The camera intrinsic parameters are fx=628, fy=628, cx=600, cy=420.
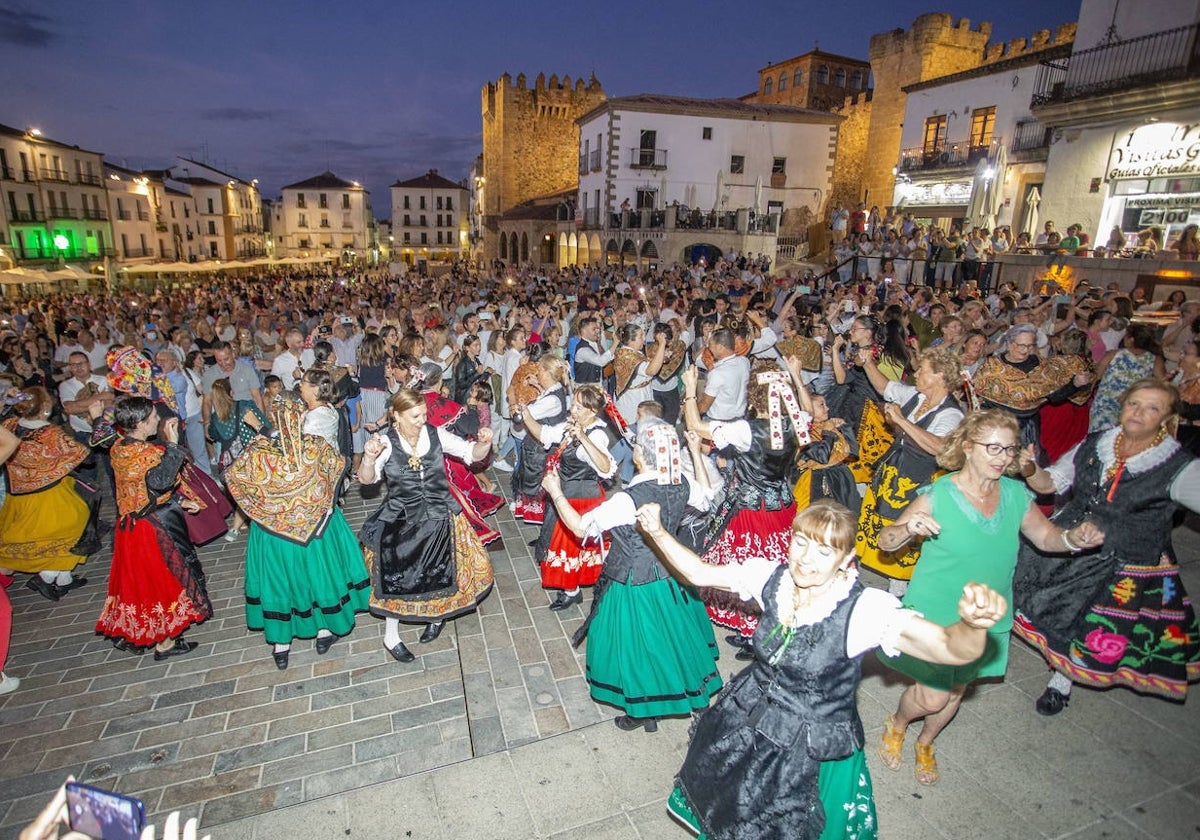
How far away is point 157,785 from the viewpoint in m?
3.46

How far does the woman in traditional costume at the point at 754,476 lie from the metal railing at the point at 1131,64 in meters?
15.4

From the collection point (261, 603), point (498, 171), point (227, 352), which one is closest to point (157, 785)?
point (261, 603)

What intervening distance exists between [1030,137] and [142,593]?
25.4 metres

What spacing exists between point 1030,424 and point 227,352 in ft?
25.7

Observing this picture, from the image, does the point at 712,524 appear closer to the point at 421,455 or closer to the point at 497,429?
the point at 421,455

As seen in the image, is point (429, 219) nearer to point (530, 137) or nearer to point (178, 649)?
point (530, 137)

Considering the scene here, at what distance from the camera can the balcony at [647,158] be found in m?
32.5

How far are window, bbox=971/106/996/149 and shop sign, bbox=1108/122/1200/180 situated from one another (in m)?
8.64

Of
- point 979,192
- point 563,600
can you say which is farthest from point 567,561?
point 979,192

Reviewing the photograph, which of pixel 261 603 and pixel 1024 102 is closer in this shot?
pixel 261 603

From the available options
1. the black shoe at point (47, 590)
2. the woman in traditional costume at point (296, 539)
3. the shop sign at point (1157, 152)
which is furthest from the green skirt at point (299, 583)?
the shop sign at point (1157, 152)

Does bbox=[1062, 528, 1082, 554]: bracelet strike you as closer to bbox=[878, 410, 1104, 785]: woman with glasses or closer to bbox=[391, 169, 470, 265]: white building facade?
bbox=[878, 410, 1104, 785]: woman with glasses

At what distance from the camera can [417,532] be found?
4266 mm

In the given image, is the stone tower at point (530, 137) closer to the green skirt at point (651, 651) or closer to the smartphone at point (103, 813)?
the green skirt at point (651, 651)
